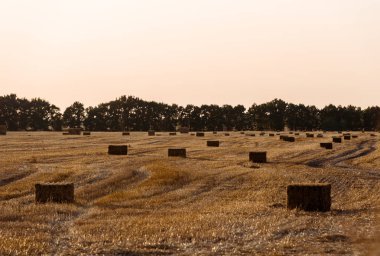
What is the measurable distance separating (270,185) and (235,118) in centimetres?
11976

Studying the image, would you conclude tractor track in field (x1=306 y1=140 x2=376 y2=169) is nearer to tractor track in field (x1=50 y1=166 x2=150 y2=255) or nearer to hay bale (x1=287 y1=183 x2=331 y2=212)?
hay bale (x1=287 y1=183 x2=331 y2=212)

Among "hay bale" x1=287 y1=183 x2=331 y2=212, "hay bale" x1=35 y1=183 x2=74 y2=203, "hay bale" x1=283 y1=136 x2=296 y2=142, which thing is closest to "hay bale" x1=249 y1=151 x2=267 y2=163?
"hay bale" x1=35 y1=183 x2=74 y2=203

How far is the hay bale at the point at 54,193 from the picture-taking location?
63.6 ft

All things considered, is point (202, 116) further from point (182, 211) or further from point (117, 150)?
point (182, 211)

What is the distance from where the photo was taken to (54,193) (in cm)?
1942

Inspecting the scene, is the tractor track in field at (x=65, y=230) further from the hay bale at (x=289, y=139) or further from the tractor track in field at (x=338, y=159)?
the hay bale at (x=289, y=139)

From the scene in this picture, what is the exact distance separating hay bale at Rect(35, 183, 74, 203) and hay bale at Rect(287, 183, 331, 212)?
6197mm

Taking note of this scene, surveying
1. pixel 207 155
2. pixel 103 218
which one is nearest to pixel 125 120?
pixel 207 155

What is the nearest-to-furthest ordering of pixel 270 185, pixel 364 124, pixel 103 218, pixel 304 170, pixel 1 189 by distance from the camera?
pixel 103 218, pixel 1 189, pixel 270 185, pixel 304 170, pixel 364 124

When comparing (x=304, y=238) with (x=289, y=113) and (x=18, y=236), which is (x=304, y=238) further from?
(x=289, y=113)

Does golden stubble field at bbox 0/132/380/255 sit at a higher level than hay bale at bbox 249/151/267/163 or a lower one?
lower

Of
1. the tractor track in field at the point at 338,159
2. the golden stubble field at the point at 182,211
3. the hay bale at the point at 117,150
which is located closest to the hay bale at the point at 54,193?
the golden stubble field at the point at 182,211

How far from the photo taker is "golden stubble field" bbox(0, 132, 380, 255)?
12.6 metres

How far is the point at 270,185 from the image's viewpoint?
24.5 metres
